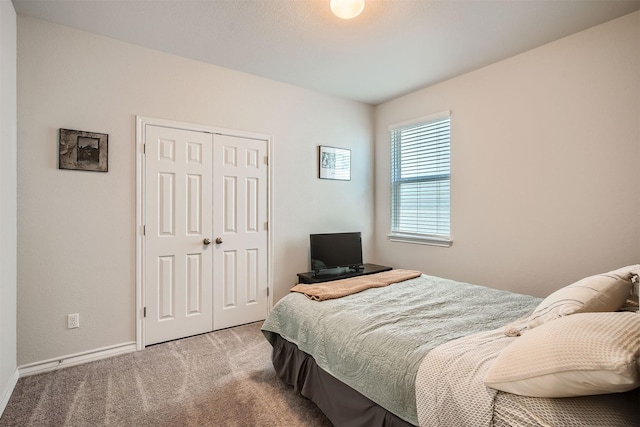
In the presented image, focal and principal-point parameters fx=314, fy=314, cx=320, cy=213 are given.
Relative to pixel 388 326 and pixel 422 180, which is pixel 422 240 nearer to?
pixel 422 180

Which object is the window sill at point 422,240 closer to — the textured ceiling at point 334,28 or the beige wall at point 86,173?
the textured ceiling at point 334,28

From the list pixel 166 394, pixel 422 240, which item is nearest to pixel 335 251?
pixel 422 240

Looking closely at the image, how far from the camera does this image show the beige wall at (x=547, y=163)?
2428 millimetres

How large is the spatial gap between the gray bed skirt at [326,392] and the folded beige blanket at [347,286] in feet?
1.22

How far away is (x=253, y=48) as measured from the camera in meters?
2.88

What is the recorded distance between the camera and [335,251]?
3842 millimetres

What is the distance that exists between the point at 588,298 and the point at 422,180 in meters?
2.67

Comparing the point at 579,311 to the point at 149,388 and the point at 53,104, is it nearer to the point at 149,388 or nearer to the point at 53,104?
the point at 149,388

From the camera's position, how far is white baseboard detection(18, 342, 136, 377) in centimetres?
238

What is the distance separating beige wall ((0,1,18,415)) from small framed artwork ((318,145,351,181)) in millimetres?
2807

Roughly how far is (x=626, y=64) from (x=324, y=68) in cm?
249

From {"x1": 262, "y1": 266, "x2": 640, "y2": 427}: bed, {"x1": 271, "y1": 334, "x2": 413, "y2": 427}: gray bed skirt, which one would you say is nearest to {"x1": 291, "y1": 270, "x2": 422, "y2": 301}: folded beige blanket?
{"x1": 262, "y1": 266, "x2": 640, "y2": 427}: bed

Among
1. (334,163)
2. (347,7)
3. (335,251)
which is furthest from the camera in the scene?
(334,163)

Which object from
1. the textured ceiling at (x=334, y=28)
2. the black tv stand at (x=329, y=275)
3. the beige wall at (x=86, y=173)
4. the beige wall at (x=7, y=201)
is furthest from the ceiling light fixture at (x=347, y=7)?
the black tv stand at (x=329, y=275)
